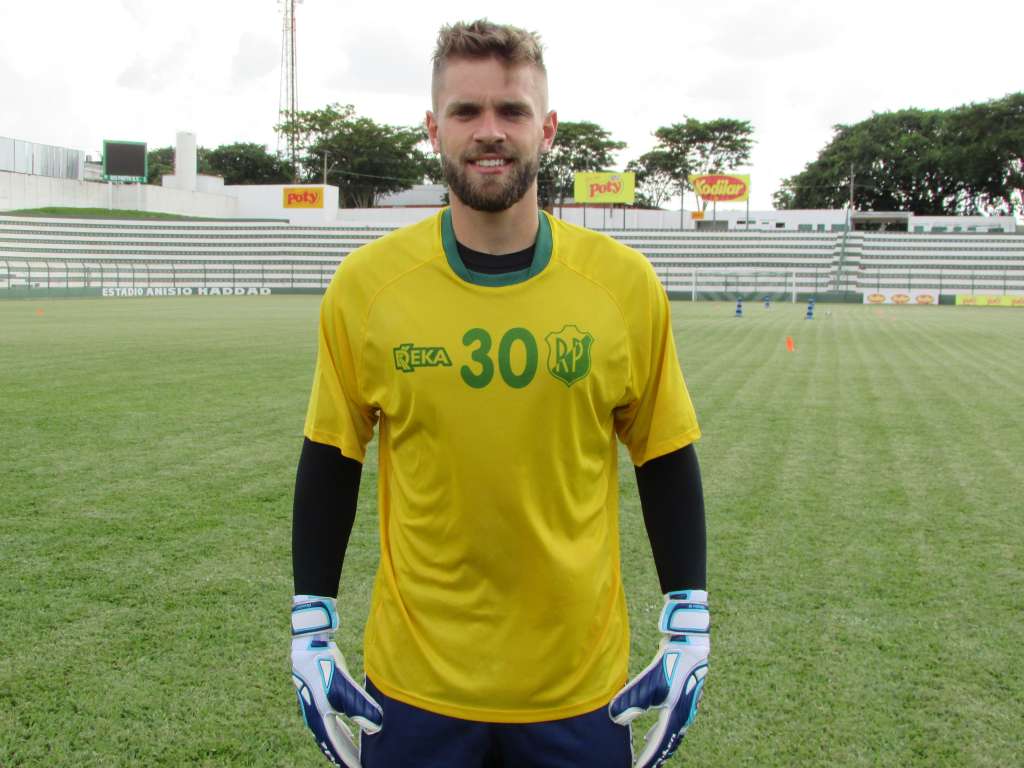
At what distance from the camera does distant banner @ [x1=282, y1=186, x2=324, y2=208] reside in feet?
224

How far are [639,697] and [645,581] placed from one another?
3076 millimetres

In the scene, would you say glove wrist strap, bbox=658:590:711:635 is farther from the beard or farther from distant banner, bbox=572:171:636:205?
distant banner, bbox=572:171:636:205

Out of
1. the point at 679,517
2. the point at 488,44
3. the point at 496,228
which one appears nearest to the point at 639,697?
the point at 679,517

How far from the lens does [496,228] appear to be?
1.96 m

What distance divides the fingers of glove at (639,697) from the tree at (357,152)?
85420 millimetres

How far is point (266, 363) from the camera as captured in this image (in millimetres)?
14945

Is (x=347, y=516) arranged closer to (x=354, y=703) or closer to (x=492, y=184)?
(x=354, y=703)

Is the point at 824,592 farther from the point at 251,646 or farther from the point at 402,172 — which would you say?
the point at 402,172

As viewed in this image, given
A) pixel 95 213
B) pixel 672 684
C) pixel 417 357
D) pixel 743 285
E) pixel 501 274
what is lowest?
pixel 672 684

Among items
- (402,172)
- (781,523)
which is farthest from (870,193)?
(781,523)

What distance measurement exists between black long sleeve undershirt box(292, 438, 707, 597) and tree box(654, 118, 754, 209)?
285 ft

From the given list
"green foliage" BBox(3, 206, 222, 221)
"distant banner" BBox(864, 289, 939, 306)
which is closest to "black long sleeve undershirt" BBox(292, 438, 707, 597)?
"distant banner" BBox(864, 289, 939, 306)

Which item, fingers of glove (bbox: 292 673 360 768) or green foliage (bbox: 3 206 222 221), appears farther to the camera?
green foliage (bbox: 3 206 222 221)

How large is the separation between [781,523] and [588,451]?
14.6 feet
